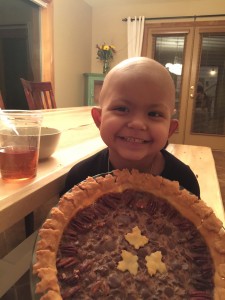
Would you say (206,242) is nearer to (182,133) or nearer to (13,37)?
(13,37)

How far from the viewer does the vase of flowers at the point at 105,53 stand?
5016 mm

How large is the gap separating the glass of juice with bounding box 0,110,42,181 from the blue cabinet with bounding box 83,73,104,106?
429cm

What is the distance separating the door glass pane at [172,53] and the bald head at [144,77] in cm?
456

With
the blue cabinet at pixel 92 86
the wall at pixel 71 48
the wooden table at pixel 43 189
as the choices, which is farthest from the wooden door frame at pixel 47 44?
the wooden table at pixel 43 189

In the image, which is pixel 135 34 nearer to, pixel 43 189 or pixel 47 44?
pixel 47 44

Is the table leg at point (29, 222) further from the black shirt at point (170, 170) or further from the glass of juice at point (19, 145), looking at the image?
the glass of juice at point (19, 145)

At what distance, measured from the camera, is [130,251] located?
0.53 metres

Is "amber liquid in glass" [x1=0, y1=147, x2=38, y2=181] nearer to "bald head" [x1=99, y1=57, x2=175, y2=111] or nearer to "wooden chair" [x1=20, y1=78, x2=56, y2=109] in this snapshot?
"bald head" [x1=99, y1=57, x2=175, y2=111]

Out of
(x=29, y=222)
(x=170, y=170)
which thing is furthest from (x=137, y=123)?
(x=29, y=222)

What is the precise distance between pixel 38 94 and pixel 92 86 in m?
2.05

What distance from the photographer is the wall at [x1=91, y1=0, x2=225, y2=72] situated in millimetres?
4727

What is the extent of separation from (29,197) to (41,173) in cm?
13

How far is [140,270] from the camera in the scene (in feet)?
1.66

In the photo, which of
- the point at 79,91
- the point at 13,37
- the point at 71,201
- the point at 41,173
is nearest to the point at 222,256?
the point at 71,201
